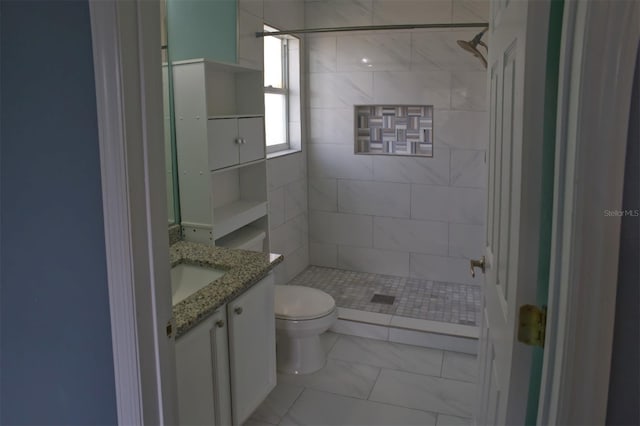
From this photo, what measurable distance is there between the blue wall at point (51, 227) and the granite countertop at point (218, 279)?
443 mm

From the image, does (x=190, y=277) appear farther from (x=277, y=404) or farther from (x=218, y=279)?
(x=277, y=404)

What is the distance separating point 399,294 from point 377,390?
1.31m

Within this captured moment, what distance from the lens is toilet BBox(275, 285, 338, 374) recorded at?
2.88m

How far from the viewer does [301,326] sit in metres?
2.87

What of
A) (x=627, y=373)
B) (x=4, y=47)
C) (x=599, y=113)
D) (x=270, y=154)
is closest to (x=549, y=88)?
(x=599, y=113)

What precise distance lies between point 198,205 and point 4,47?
5.13 feet

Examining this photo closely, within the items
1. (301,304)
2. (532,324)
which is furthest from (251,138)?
(532,324)

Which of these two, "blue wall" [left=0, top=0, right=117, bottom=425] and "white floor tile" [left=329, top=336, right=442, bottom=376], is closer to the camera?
"blue wall" [left=0, top=0, right=117, bottom=425]

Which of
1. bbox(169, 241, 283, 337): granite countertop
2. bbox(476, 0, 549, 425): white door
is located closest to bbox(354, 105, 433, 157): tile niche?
bbox(169, 241, 283, 337): granite countertop

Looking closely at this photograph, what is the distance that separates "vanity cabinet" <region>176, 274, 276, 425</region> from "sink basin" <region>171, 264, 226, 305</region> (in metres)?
0.23

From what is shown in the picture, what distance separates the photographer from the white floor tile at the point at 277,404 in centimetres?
260

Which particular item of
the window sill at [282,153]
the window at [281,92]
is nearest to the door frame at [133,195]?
the window sill at [282,153]

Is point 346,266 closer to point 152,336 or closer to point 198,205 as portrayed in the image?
point 198,205

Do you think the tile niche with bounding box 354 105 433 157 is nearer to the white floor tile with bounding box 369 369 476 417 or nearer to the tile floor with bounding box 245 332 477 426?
the tile floor with bounding box 245 332 477 426
